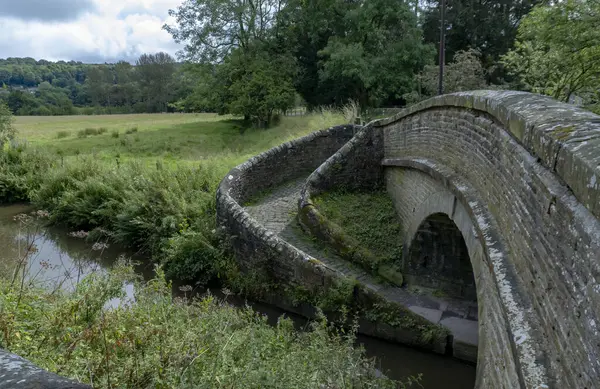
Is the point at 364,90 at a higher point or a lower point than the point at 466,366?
higher

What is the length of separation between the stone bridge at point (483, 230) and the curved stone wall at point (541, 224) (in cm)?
1

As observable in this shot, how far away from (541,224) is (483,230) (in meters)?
1.27

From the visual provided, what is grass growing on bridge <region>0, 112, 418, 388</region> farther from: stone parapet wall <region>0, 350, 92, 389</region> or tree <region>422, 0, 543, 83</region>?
tree <region>422, 0, 543, 83</region>

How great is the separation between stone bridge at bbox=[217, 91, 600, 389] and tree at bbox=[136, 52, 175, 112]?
55689 mm

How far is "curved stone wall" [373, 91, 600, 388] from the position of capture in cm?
216

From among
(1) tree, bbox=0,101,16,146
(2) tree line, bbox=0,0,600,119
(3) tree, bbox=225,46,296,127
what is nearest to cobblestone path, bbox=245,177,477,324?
(2) tree line, bbox=0,0,600,119

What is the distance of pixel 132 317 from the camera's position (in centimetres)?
527

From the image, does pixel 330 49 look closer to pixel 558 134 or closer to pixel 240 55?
pixel 240 55

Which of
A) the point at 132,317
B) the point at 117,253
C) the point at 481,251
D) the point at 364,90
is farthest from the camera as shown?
the point at 364,90

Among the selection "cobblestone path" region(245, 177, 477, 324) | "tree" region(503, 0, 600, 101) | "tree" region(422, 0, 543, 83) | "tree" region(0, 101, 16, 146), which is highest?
"tree" region(422, 0, 543, 83)

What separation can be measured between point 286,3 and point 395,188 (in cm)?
2114

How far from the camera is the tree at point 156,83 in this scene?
63.6m

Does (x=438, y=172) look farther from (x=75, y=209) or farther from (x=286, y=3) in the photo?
(x=286, y=3)

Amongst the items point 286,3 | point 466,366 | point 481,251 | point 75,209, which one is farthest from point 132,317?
point 286,3
